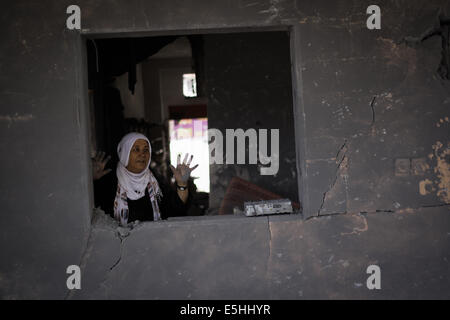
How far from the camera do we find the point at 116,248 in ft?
9.19

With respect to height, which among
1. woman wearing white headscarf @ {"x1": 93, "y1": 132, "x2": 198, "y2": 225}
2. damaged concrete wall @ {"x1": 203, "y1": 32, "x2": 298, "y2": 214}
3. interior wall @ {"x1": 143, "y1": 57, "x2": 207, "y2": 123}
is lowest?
woman wearing white headscarf @ {"x1": 93, "y1": 132, "x2": 198, "y2": 225}

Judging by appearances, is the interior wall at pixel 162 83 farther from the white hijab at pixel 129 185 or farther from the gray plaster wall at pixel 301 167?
the gray plaster wall at pixel 301 167

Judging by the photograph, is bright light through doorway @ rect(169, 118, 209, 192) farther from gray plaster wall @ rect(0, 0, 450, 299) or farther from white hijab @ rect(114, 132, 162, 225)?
gray plaster wall @ rect(0, 0, 450, 299)

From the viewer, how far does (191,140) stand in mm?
12227

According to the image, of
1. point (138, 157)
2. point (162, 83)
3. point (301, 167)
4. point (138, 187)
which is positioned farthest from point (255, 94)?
point (162, 83)

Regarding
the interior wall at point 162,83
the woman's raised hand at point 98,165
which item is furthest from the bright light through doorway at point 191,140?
the woman's raised hand at point 98,165

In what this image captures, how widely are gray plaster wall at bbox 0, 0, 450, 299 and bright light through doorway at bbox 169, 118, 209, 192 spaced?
Result: 8.73 meters

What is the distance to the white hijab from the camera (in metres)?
3.42

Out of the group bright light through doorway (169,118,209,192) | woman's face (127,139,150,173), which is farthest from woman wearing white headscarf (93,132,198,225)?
bright light through doorway (169,118,209,192)

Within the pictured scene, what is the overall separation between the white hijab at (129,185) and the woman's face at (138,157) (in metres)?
0.03

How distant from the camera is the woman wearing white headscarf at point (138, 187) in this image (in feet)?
11.3

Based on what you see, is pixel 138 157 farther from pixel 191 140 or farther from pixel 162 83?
pixel 191 140

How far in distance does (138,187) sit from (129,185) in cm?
8
